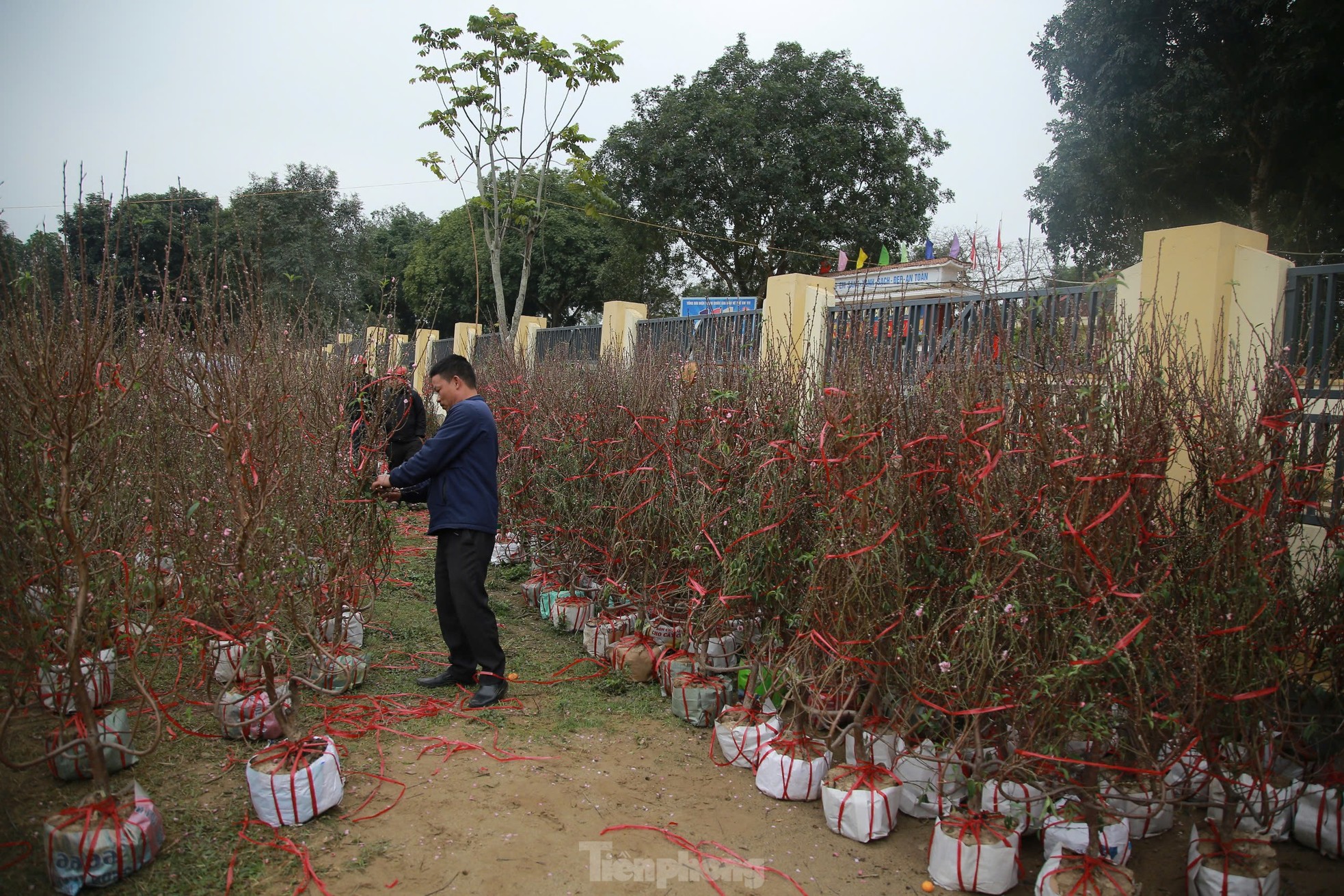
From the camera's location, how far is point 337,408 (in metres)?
4.69

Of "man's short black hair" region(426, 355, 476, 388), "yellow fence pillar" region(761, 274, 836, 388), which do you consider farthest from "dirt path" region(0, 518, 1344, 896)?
"yellow fence pillar" region(761, 274, 836, 388)

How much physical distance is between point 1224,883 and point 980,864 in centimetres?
69

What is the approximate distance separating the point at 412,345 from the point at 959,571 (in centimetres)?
582

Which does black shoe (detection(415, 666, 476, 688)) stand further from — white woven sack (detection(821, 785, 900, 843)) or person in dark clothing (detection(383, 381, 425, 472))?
white woven sack (detection(821, 785, 900, 843))

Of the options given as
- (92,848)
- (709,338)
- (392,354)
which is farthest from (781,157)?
(92,848)

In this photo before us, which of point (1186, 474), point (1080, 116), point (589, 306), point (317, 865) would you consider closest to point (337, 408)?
point (317, 865)

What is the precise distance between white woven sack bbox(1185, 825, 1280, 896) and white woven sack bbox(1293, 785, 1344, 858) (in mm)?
460

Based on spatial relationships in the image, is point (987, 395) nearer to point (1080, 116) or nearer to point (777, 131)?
point (1080, 116)

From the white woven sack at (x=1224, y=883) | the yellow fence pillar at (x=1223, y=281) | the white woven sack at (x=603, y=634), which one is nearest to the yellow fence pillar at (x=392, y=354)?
the white woven sack at (x=603, y=634)

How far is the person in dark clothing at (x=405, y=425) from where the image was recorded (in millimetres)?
5926

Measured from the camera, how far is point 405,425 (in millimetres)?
6207

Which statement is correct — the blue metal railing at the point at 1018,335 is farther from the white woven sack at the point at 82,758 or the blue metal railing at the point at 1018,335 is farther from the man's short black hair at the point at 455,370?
the white woven sack at the point at 82,758

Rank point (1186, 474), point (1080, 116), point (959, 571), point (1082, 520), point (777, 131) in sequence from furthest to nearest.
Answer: point (777, 131)
point (1080, 116)
point (1186, 474)
point (959, 571)
point (1082, 520)

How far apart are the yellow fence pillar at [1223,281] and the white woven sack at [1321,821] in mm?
2044
